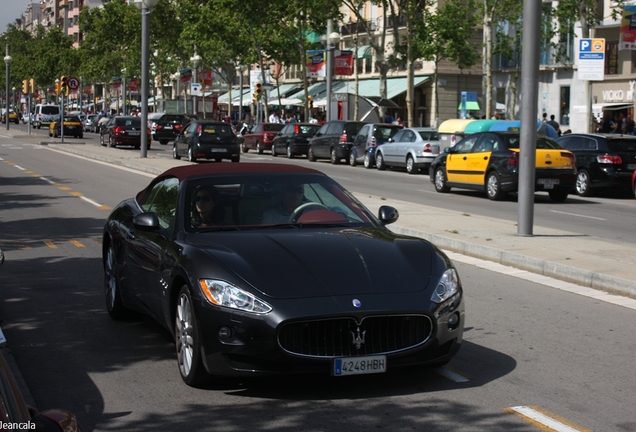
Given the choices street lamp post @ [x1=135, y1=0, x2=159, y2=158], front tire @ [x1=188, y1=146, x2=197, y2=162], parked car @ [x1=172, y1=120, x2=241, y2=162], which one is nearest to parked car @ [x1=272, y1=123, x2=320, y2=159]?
parked car @ [x1=172, y1=120, x2=241, y2=162]

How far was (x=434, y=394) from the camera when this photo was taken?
20.0 feet

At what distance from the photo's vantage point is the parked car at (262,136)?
161ft

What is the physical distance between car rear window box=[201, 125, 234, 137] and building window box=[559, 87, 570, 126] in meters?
23.4

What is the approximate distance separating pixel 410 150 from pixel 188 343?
28.6m

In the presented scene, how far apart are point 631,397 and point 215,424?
259 cm

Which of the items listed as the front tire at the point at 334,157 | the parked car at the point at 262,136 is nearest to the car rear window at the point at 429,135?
the front tire at the point at 334,157

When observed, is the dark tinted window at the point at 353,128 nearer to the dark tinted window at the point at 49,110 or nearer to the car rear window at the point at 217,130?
the car rear window at the point at 217,130

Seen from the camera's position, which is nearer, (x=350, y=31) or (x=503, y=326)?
(x=503, y=326)

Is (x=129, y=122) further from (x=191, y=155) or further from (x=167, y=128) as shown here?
(x=191, y=155)

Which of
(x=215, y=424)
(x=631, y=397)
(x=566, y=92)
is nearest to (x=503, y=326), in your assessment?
(x=631, y=397)

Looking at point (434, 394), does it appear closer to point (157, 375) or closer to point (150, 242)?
point (157, 375)

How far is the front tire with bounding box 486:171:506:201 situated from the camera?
2273 centimetres

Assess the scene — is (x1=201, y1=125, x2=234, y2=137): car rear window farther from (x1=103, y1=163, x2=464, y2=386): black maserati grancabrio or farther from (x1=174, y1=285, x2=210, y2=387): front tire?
(x1=174, y1=285, x2=210, y2=387): front tire

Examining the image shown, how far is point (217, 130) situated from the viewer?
38.0 metres
